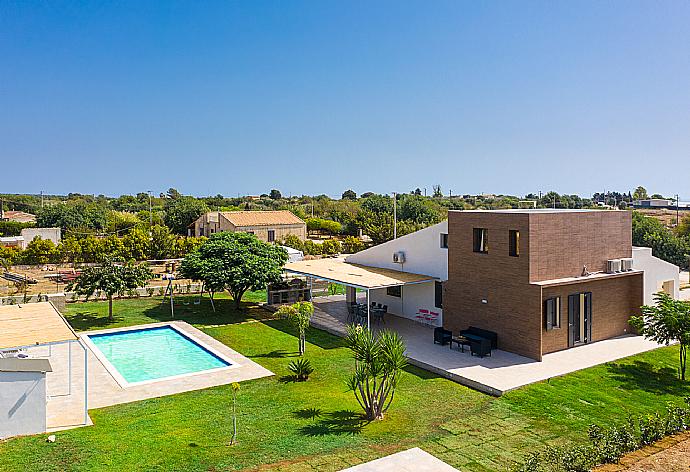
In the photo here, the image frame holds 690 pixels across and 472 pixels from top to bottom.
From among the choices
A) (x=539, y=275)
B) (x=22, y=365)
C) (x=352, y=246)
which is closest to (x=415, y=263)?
(x=539, y=275)

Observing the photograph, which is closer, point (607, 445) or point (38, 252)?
point (607, 445)

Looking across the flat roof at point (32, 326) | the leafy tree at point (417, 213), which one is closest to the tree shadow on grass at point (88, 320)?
the flat roof at point (32, 326)

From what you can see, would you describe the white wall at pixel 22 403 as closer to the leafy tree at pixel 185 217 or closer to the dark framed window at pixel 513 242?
the dark framed window at pixel 513 242

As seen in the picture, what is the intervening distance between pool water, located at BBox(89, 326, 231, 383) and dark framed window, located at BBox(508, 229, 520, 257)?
9.40 meters

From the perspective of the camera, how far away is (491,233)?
18188 millimetres

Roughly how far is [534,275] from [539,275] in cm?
24

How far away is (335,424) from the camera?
12.3 meters

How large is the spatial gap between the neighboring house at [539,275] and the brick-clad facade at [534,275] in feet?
0.10

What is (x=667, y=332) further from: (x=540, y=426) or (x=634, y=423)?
(x=540, y=426)

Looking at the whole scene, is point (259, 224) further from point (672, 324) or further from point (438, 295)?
point (672, 324)

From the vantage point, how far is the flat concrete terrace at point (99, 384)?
13.2m

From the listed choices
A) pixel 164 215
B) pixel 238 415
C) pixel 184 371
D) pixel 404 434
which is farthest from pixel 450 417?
pixel 164 215

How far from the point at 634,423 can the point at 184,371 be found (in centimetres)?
1201

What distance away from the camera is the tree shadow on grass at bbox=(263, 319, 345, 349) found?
1919 centimetres
